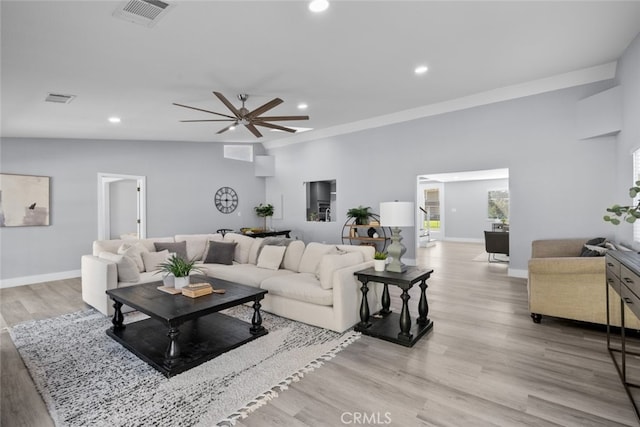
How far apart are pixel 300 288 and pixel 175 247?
104 inches

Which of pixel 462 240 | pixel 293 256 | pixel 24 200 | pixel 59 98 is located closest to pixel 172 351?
pixel 293 256

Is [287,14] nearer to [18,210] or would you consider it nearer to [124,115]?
[124,115]

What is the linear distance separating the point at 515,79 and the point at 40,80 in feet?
21.3

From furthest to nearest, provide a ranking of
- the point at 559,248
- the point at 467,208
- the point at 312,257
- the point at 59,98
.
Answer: the point at 467,208
the point at 559,248
the point at 312,257
the point at 59,98

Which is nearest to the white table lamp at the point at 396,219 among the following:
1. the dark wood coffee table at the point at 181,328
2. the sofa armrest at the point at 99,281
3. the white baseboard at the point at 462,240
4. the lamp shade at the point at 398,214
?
the lamp shade at the point at 398,214

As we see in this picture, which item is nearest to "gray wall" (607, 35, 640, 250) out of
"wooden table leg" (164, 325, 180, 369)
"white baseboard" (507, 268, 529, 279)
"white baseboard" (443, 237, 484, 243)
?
"white baseboard" (507, 268, 529, 279)

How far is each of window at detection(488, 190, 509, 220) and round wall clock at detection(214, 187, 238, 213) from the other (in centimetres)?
853

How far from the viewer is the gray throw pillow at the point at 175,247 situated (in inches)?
195

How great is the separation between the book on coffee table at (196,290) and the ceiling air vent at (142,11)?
97.0 inches

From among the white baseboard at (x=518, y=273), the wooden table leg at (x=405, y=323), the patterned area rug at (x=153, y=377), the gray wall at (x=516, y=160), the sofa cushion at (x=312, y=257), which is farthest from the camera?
the white baseboard at (x=518, y=273)

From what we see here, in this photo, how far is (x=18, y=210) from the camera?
560 centimetres

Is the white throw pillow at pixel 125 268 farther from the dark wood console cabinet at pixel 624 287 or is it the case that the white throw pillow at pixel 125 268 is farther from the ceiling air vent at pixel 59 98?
the dark wood console cabinet at pixel 624 287

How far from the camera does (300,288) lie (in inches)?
137

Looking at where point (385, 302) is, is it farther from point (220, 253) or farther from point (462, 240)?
point (462, 240)
